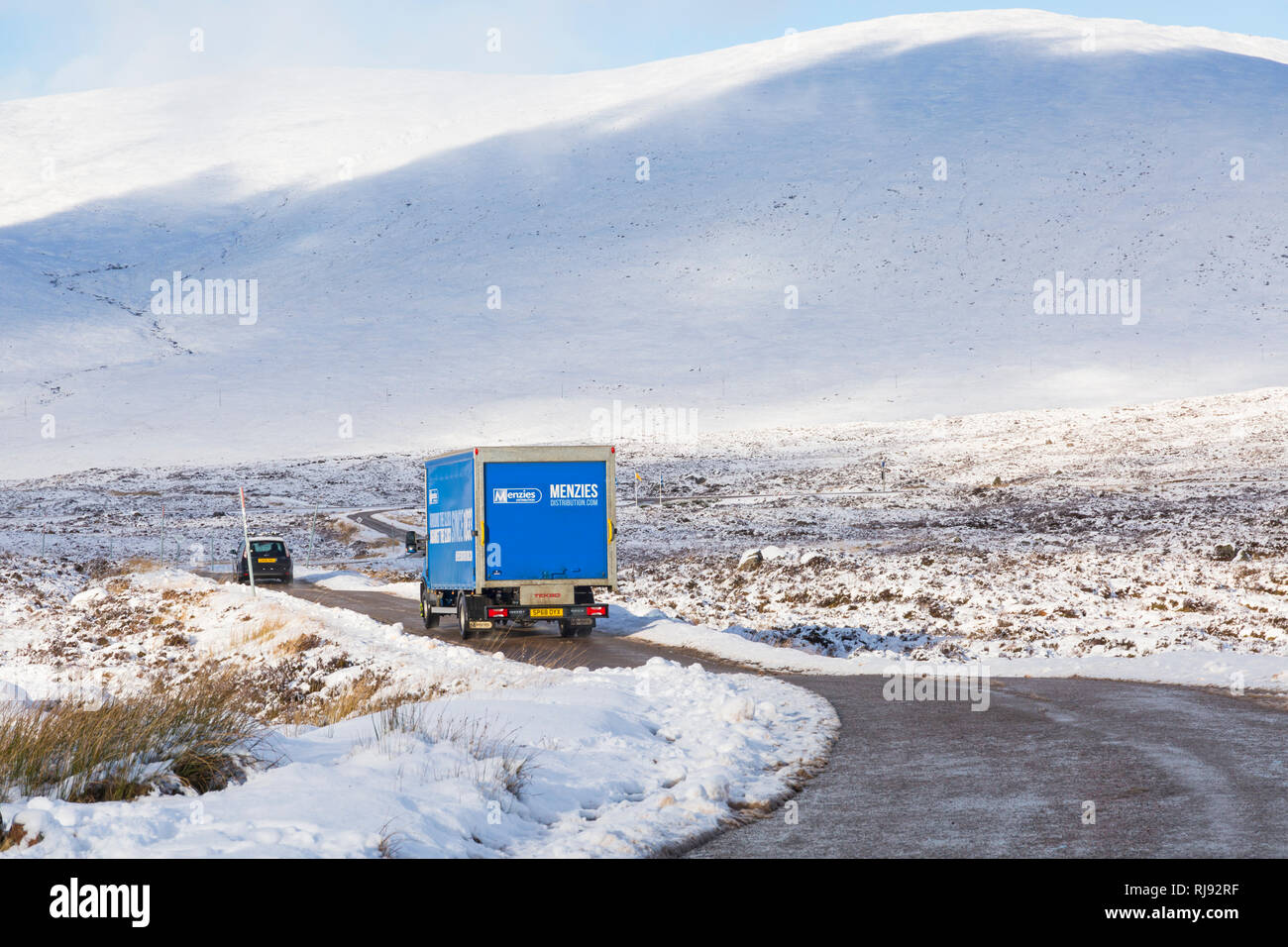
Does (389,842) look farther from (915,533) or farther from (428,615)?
(915,533)

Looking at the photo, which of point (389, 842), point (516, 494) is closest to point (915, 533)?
point (516, 494)

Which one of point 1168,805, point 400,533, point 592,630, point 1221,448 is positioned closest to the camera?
point 1168,805

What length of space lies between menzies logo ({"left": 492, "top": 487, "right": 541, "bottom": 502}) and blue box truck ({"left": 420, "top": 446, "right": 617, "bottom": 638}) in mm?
18

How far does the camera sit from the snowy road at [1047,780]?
27.1 feet

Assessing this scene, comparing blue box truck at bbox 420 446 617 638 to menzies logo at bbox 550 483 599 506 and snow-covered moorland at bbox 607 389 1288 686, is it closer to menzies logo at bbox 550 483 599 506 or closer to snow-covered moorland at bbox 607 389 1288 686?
menzies logo at bbox 550 483 599 506

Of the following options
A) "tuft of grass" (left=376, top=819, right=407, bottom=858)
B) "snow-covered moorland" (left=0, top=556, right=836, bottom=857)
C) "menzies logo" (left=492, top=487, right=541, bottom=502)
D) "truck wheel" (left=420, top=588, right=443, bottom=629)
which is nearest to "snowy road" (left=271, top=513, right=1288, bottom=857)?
"snow-covered moorland" (left=0, top=556, right=836, bottom=857)

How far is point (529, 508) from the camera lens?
23750 millimetres

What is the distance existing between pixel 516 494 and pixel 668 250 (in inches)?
4483

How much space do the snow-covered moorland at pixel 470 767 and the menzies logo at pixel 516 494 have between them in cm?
354

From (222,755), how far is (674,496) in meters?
61.7

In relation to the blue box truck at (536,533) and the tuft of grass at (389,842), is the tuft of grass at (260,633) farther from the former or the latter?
the tuft of grass at (389,842)

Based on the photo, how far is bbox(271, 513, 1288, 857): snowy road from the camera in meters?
8.27
